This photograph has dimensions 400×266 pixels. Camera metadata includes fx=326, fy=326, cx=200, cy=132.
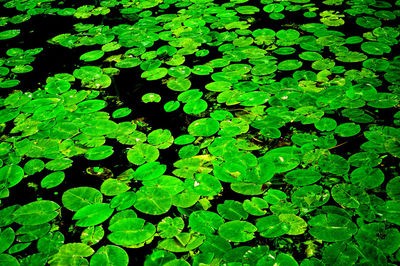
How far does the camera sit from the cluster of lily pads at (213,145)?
4.32 ft

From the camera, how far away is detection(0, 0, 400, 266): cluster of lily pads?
132cm

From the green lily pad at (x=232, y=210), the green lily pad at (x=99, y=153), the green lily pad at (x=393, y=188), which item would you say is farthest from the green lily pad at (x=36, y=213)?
the green lily pad at (x=393, y=188)

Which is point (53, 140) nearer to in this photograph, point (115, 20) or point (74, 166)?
point (74, 166)

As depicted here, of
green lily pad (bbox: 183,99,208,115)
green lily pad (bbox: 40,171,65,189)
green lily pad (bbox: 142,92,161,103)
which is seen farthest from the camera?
green lily pad (bbox: 142,92,161,103)

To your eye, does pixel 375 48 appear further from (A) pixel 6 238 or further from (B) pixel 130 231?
(A) pixel 6 238

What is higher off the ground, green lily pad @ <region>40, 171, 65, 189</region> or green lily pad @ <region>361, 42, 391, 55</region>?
green lily pad @ <region>361, 42, 391, 55</region>

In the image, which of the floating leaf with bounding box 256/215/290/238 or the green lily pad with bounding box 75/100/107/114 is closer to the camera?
the floating leaf with bounding box 256/215/290/238

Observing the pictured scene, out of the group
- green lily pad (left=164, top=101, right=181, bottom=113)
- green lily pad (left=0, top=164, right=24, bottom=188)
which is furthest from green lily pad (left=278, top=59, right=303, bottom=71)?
green lily pad (left=0, top=164, right=24, bottom=188)

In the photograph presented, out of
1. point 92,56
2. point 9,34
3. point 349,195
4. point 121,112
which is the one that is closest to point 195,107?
point 121,112

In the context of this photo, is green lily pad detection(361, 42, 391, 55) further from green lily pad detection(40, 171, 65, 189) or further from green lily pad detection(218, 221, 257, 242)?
green lily pad detection(40, 171, 65, 189)

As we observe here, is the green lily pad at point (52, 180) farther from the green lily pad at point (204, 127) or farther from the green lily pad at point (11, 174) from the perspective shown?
the green lily pad at point (204, 127)

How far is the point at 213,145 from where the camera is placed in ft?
5.61

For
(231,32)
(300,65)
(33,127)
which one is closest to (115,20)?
(231,32)

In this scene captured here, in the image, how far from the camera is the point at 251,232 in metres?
1.32
